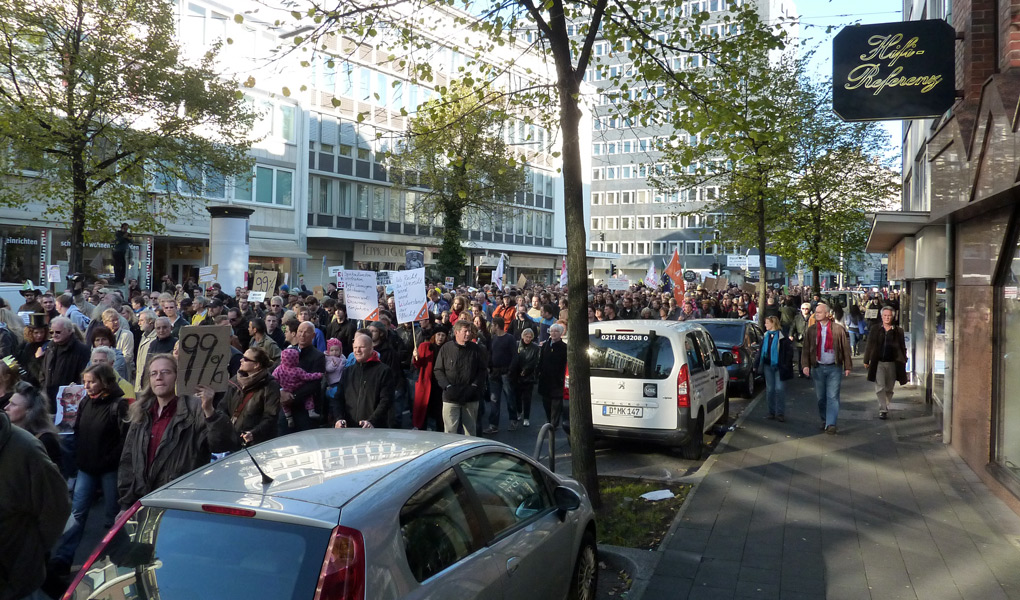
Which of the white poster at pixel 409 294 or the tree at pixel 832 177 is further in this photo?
the tree at pixel 832 177

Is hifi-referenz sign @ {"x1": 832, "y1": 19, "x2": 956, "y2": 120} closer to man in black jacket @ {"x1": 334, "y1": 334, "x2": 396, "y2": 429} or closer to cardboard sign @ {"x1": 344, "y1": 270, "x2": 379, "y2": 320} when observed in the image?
man in black jacket @ {"x1": 334, "y1": 334, "x2": 396, "y2": 429}

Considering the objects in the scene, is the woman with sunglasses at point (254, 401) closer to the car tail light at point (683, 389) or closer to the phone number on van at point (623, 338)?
the phone number on van at point (623, 338)

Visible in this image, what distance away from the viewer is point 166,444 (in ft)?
17.5

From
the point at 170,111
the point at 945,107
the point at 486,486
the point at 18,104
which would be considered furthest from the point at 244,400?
the point at 170,111

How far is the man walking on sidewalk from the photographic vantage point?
12.7 metres

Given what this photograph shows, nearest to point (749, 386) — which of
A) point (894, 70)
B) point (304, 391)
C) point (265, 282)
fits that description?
point (894, 70)

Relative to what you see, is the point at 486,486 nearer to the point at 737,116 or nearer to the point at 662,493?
the point at 662,493

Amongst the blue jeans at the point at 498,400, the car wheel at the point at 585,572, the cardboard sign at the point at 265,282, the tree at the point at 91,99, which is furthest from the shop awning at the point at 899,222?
the tree at the point at 91,99

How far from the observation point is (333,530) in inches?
118

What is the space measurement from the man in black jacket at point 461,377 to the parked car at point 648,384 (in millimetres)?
1631

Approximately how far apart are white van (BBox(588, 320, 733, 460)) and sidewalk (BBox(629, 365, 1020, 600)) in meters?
0.61

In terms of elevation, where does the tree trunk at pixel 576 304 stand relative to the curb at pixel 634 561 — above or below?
above

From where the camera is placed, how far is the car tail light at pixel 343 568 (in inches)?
115

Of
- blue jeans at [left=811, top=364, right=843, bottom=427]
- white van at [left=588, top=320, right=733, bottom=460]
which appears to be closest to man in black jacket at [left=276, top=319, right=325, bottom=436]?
white van at [left=588, top=320, right=733, bottom=460]
